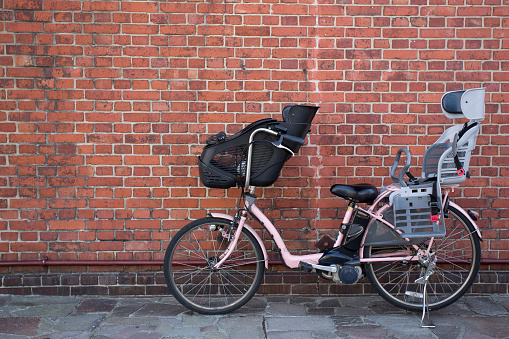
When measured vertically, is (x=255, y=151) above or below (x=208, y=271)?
above

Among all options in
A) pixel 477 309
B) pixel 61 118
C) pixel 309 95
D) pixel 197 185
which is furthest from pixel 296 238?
pixel 61 118

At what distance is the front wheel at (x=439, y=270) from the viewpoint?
409cm

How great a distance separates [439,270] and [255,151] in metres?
2.15

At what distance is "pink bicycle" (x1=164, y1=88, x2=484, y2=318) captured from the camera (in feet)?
12.7

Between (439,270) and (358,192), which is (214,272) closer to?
(358,192)

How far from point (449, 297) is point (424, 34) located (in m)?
2.38

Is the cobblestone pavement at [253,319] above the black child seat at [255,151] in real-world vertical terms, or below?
below

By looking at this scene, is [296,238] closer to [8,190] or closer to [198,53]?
[198,53]

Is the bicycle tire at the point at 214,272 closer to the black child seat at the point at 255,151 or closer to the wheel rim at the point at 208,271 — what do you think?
the wheel rim at the point at 208,271

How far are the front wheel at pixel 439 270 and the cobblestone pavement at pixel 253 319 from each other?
0.13 metres

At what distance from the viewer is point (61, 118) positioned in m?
4.46

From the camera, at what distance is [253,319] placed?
4000 mm

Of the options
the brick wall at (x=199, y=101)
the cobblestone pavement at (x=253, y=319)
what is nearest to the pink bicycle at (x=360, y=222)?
the cobblestone pavement at (x=253, y=319)

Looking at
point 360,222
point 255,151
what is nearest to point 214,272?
point 255,151
